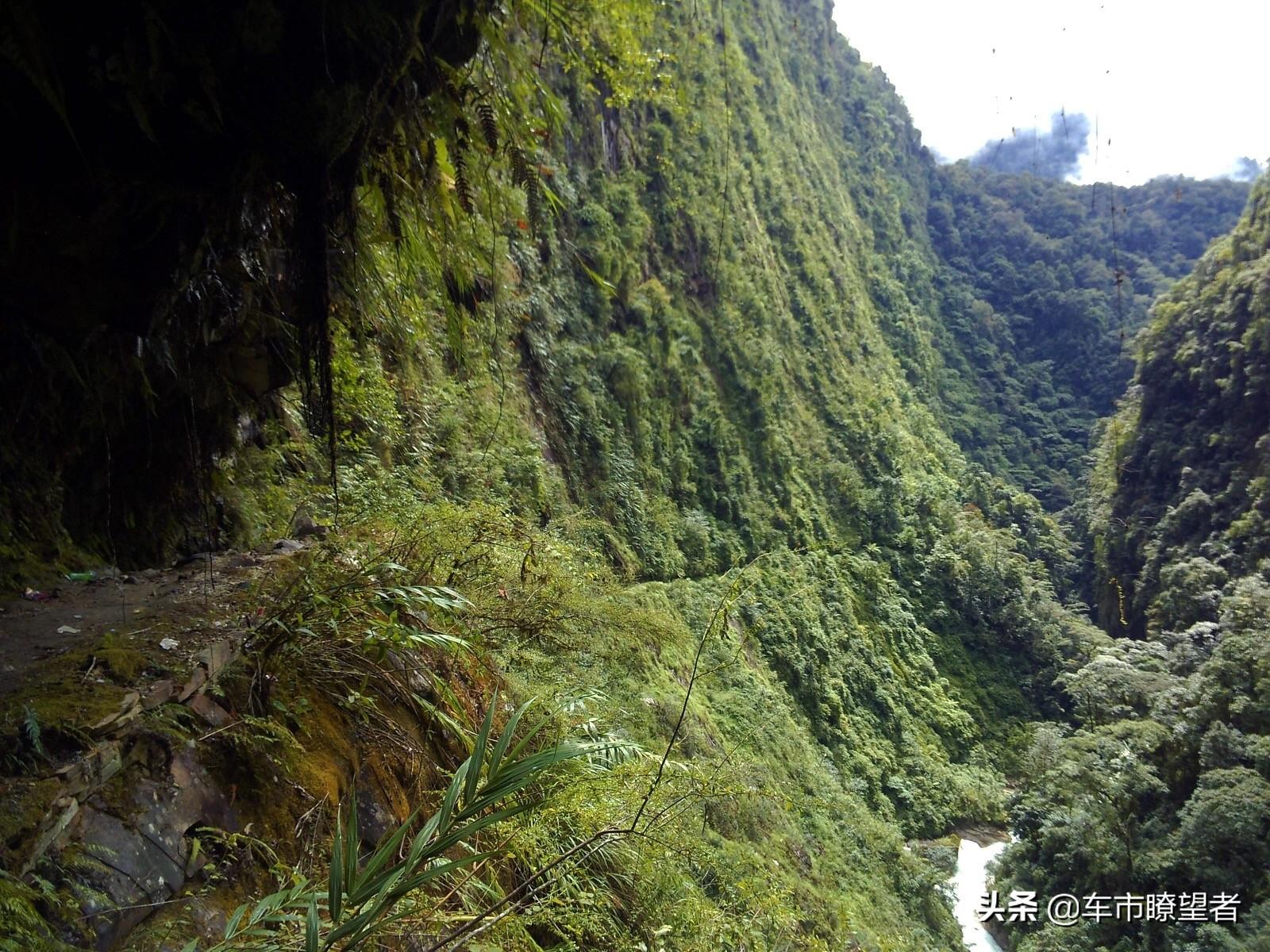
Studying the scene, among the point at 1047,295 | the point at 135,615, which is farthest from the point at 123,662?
the point at 1047,295

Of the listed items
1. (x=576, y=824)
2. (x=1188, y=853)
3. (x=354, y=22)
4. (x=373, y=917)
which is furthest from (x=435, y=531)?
(x=1188, y=853)

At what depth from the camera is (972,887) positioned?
1498 centimetres

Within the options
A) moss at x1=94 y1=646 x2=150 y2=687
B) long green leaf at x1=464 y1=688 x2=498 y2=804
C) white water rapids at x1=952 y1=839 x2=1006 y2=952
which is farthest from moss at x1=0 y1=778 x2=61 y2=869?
white water rapids at x1=952 y1=839 x2=1006 y2=952

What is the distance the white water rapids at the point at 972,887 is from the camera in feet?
45.3

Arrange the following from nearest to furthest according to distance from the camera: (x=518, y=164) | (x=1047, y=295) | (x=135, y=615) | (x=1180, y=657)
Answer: (x=135, y=615), (x=518, y=164), (x=1180, y=657), (x=1047, y=295)

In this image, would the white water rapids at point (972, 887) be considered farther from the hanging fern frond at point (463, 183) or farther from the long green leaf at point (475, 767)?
the long green leaf at point (475, 767)

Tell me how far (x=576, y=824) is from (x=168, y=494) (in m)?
2.56

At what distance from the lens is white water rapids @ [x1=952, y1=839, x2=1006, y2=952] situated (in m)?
13.8

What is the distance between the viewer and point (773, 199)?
26.8 meters

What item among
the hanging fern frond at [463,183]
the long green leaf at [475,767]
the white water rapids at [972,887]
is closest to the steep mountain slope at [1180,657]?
the white water rapids at [972,887]

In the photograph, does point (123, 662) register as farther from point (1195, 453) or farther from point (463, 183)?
point (1195, 453)

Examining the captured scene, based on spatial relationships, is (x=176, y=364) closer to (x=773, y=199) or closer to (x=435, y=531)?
(x=435, y=531)

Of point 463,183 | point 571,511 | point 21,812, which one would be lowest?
point 21,812

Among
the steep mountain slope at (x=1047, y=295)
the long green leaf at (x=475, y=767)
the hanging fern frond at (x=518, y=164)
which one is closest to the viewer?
the long green leaf at (x=475, y=767)
